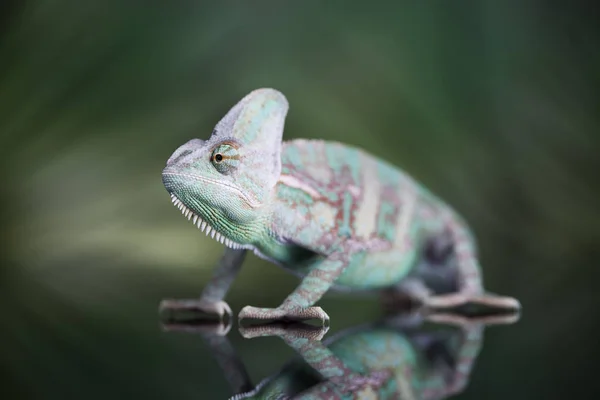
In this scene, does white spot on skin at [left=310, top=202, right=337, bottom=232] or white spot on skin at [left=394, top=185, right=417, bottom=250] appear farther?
white spot on skin at [left=394, top=185, right=417, bottom=250]

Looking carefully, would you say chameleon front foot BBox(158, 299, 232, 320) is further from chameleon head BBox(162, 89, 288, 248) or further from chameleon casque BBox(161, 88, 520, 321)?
chameleon head BBox(162, 89, 288, 248)

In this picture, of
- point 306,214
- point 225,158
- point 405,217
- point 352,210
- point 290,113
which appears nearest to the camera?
point 225,158

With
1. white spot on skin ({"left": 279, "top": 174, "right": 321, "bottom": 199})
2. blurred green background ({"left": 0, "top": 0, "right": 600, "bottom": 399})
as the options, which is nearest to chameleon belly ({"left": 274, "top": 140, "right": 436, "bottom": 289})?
white spot on skin ({"left": 279, "top": 174, "right": 321, "bottom": 199})

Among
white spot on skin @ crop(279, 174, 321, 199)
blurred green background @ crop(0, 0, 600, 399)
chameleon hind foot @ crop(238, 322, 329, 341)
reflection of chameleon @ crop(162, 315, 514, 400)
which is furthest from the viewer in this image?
blurred green background @ crop(0, 0, 600, 399)

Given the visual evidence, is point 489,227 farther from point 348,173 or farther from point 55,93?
point 55,93

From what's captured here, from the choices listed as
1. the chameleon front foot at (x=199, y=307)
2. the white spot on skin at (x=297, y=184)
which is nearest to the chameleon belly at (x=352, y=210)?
the white spot on skin at (x=297, y=184)

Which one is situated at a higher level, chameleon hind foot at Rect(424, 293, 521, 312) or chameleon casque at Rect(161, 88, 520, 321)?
chameleon casque at Rect(161, 88, 520, 321)

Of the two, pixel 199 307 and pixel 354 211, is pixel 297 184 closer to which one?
pixel 354 211

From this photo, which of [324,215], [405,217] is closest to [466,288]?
[405,217]
